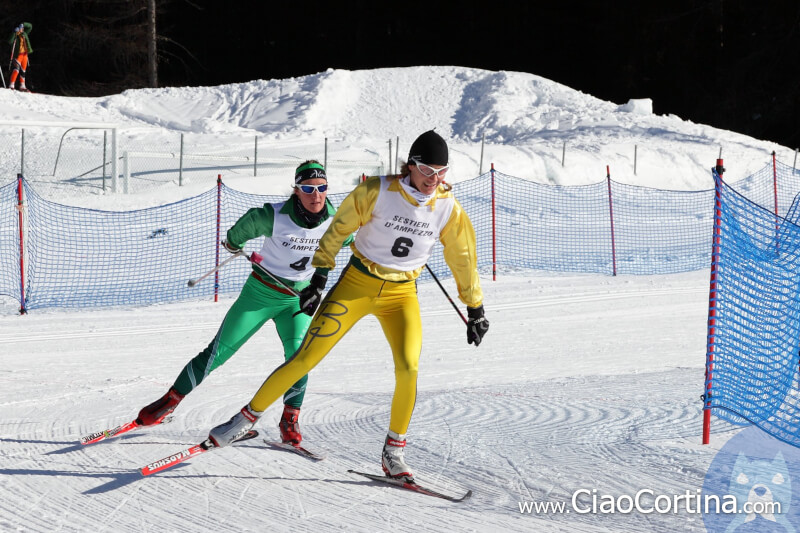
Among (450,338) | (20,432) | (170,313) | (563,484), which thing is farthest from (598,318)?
(20,432)

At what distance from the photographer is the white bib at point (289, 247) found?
586 centimetres

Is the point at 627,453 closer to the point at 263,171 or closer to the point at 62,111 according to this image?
the point at 263,171

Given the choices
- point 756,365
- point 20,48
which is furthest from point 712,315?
point 20,48

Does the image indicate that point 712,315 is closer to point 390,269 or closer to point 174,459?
point 390,269

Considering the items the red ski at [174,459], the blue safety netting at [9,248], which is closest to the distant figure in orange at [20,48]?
the blue safety netting at [9,248]

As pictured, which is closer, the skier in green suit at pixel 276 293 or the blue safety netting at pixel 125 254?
the skier in green suit at pixel 276 293

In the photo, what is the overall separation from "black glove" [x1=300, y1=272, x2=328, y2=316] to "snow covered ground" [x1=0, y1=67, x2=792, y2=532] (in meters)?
1.00

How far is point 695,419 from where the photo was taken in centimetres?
650

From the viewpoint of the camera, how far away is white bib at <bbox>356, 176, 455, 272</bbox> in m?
5.03

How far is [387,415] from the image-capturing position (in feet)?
22.1

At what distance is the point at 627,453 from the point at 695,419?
3.38 feet

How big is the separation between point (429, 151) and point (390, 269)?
0.70 metres

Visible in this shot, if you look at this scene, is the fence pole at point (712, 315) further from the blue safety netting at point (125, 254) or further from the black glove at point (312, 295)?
the blue safety netting at point (125, 254)

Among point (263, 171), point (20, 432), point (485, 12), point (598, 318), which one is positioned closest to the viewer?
point (20, 432)
